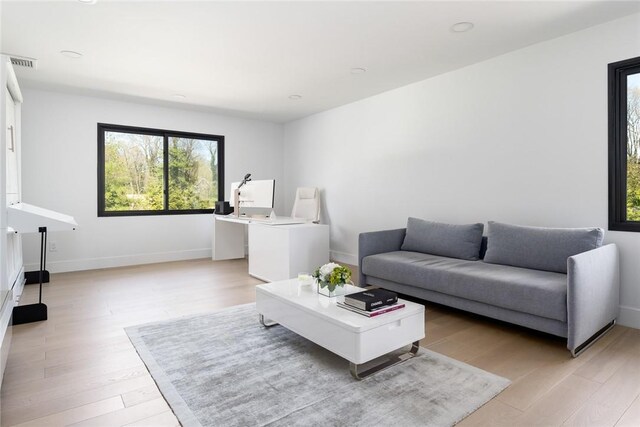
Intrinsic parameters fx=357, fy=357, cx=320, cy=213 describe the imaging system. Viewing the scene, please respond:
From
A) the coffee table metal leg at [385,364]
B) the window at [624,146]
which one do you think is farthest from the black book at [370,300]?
the window at [624,146]

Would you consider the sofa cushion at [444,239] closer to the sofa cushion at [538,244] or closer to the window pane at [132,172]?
the sofa cushion at [538,244]

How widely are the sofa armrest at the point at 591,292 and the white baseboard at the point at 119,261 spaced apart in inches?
203

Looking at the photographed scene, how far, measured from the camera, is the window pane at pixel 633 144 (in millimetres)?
2803

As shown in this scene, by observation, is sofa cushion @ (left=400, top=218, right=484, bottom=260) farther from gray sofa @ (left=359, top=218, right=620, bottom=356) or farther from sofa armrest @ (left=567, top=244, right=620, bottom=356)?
sofa armrest @ (left=567, top=244, right=620, bottom=356)

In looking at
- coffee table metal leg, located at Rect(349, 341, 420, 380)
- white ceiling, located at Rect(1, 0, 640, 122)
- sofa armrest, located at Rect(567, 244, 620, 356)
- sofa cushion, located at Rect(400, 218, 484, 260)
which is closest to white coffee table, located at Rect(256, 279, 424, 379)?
coffee table metal leg, located at Rect(349, 341, 420, 380)

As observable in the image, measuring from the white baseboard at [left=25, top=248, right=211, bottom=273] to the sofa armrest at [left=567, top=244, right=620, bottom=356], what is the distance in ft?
16.9

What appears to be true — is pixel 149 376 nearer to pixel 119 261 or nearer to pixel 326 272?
pixel 326 272

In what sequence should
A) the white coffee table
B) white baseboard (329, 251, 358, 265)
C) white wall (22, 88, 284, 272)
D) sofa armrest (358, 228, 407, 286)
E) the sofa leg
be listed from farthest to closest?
white baseboard (329, 251, 358, 265) < white wall (22, 88, 284, 272) < sofa armrest (358, 228, 407, 286) < the sofa leg < the white coffee table

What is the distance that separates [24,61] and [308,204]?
3793 mm

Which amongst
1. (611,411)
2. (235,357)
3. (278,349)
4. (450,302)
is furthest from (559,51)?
(235,357)

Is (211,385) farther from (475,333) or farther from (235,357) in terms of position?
(475,333)

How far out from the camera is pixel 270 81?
14.1 ft

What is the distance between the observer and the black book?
2111 millimetres

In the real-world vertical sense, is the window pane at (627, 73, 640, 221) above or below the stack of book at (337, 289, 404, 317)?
above
